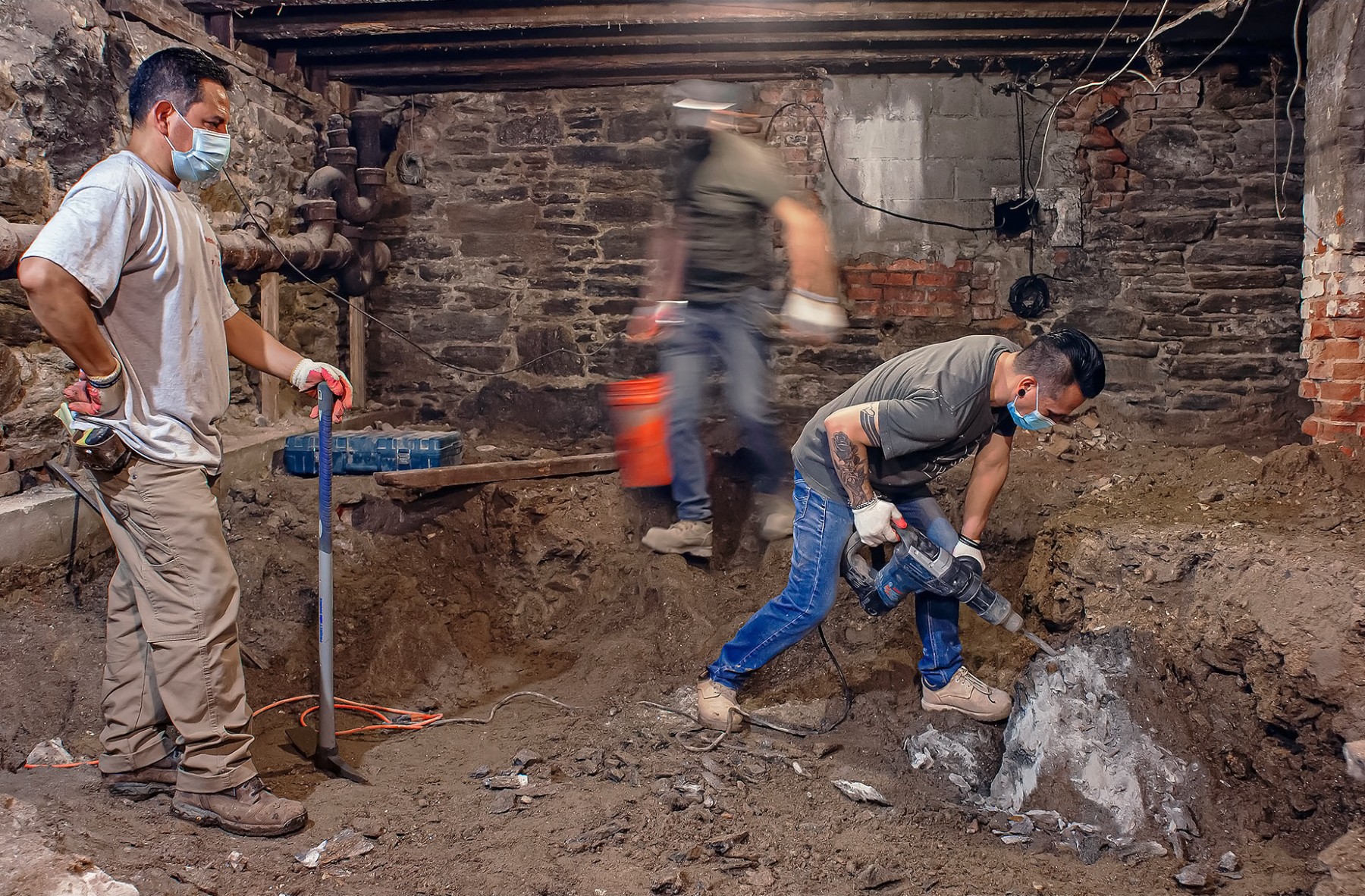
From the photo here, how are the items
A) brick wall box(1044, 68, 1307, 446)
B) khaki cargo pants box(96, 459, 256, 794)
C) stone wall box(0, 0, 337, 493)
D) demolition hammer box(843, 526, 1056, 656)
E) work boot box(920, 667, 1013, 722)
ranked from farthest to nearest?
brick wall box(1044, 68, 1307, 446)
stone wall box(0, 0, 337, 493)
work boot box(920, 667, 1013, 722)
demolition hammer box(843, 526, 1056, 656)
khaki cargo pants box(96, 459, 256, 794)

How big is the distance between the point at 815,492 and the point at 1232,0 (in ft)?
12.3

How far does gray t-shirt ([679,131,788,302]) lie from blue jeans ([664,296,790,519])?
7cm

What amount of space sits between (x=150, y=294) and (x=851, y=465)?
1923 millimetres

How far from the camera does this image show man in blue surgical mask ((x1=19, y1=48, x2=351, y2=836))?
220cm

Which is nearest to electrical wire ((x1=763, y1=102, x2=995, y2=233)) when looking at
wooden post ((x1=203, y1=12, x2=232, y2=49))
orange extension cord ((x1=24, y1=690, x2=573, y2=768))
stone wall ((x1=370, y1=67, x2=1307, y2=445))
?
stone wall ((x1=370, y1=67, x2=1307, y2=445))

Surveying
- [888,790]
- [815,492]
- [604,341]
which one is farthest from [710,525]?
[604,341]

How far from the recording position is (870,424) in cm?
270

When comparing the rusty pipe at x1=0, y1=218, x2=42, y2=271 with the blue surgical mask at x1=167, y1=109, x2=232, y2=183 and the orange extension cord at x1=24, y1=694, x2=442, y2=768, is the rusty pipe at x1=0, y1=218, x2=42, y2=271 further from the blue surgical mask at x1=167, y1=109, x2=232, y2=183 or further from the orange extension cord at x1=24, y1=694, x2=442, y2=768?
the orange extension cord at x1=24, y1=694, x2=442, y2=768

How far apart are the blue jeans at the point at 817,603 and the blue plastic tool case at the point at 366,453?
2.04m

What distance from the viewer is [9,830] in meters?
2.14

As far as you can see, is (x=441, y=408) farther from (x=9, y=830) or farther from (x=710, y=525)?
(x=9, y=830)

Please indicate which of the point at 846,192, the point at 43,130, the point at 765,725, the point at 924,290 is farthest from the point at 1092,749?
the point at 43,130

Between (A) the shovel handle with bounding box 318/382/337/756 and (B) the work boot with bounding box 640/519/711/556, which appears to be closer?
(A) the shovel handle with bounding box 318/382/337/756

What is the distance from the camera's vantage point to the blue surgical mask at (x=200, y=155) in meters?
2.37
